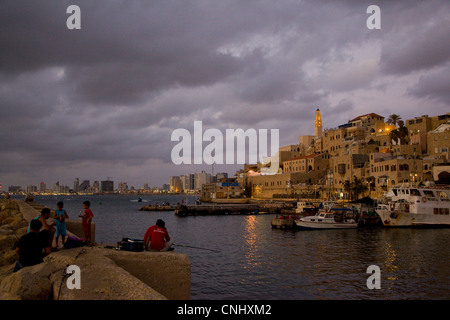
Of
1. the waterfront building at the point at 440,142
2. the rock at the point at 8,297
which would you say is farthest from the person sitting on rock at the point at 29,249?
the waterfront building at the point at 440,142

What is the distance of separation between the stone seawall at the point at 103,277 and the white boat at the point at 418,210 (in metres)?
48.2

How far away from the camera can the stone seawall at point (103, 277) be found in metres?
6.90

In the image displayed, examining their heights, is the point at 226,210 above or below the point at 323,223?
below

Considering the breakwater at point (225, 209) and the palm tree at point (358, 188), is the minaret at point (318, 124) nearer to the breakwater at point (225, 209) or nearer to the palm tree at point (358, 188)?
the palm tree at point (358, 188)

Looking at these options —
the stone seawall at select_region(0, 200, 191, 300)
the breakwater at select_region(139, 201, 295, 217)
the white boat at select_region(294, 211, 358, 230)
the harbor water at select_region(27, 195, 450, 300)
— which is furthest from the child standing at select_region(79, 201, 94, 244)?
the breakwater at select_region(139, 201, 295, 217)

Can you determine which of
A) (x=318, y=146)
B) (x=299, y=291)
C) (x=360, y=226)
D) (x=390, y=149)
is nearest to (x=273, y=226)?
(x=360, y=226)

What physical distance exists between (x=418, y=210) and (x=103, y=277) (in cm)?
5213

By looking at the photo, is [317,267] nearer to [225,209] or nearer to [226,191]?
[225,209]

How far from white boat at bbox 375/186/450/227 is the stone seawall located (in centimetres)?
4817

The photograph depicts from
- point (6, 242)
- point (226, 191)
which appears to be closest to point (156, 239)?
point (6, 242)

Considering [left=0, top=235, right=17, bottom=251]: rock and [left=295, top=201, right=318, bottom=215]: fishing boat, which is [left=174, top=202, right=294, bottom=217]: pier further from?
[left=0, top=235, right=17, bottom=251]: rock

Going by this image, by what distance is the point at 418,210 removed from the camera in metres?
49.0

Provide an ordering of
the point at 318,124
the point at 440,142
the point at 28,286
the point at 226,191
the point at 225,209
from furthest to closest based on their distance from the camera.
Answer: the point at 318,124
the point at 226,191
the point at 225,209
the point at 440,142
the point at 28,286
